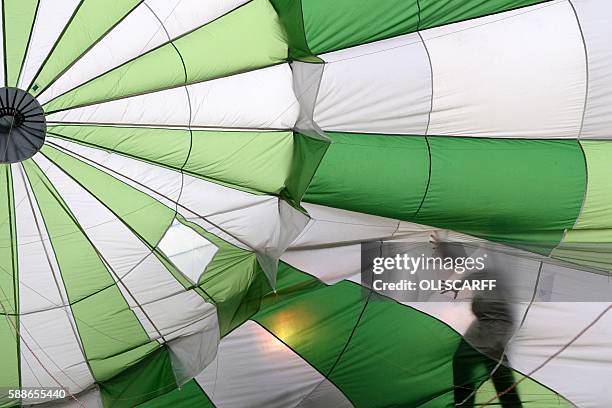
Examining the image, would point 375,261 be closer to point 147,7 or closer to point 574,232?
point 574,232

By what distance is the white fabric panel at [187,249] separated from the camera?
3.73m

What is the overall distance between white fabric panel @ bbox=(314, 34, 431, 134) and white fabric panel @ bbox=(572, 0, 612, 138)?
1.60 ft

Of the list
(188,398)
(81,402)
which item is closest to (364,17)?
(188,398)

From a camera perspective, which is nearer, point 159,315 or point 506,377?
point 506,377

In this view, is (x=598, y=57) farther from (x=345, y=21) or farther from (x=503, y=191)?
(x=345, y=21)

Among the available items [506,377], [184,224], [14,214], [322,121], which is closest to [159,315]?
[184,224]

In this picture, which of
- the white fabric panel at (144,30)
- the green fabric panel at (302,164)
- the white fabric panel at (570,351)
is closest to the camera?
the white fabric panel at (570,351)

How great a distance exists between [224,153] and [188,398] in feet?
2.43

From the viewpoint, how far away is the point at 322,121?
3.55m

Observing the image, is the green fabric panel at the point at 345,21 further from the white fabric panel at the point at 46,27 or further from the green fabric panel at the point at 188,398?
the green fabric panel at the point at 188,398

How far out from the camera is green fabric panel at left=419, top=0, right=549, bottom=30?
366cm

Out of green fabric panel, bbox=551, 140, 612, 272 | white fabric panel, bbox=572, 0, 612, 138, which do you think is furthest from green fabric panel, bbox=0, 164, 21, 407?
white fabric panel, bbox=572, 0, 612, 138

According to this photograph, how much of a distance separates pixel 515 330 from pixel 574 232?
0.44m

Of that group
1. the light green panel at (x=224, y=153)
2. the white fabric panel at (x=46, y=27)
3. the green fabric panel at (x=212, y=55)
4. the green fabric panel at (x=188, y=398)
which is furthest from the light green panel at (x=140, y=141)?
the green fabric panel at (x=188, y=398)
